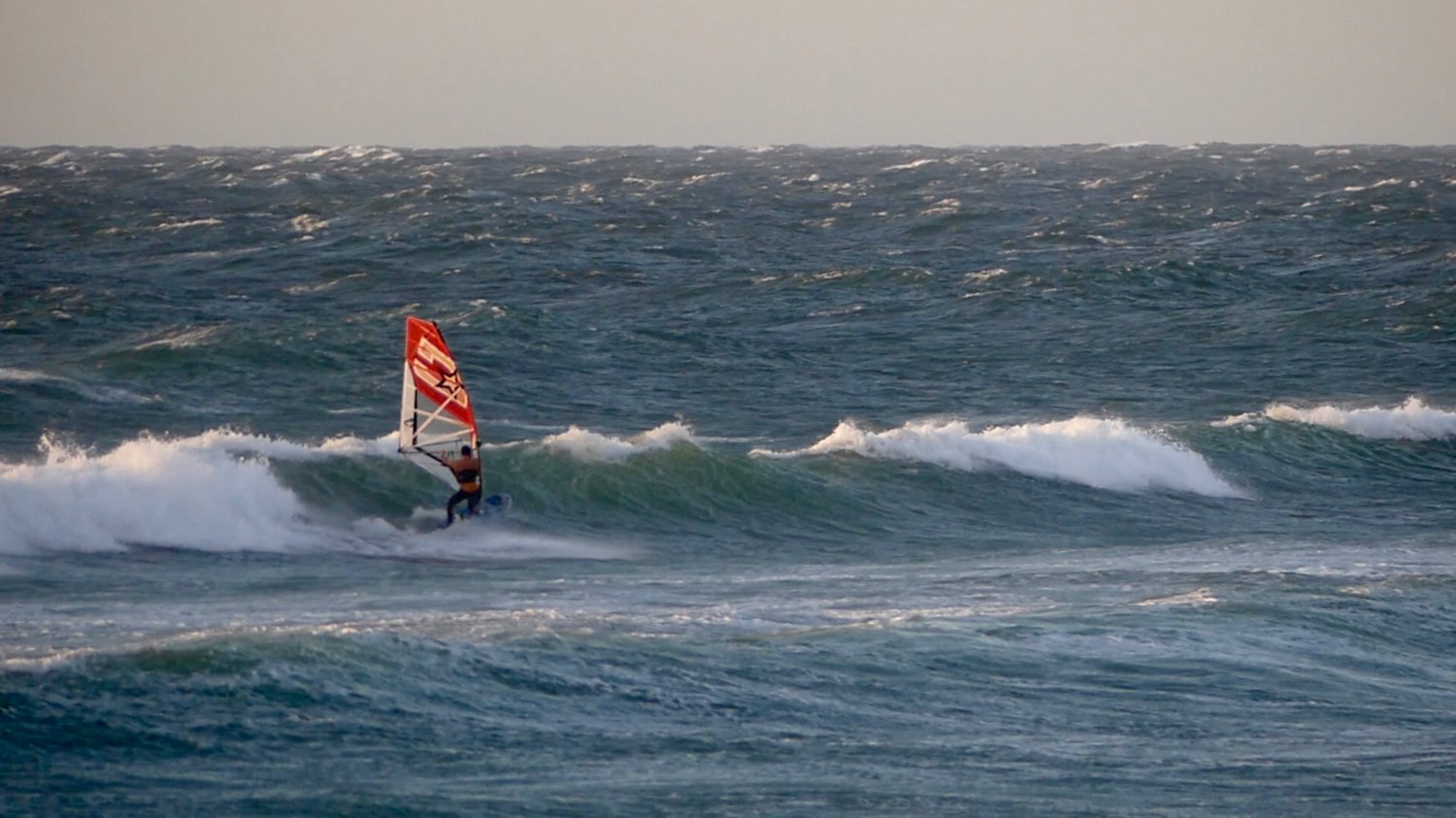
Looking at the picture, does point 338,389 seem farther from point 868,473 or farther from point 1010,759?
point 1010,759

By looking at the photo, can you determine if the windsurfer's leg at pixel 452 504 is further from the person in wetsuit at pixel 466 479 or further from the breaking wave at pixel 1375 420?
the breaking wave at pixel 1375 420

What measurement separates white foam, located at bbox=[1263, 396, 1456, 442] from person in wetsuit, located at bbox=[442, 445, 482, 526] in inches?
389

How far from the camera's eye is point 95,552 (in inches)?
481

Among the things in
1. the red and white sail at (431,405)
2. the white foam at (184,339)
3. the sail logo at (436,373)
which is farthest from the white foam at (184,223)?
the sail logo at (436,373)

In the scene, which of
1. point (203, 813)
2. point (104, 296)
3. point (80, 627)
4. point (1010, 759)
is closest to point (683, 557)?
point (80, 627)

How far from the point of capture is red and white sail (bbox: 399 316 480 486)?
12.7m

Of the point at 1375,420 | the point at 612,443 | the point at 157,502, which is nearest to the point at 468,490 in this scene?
the point at 157,502

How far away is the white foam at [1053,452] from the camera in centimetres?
1686

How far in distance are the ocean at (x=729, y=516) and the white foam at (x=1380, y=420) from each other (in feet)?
0.26

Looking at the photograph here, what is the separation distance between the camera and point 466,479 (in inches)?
529

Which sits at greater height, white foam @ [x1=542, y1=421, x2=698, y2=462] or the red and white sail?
the red and white sail

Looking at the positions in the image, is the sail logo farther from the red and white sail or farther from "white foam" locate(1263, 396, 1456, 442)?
"white foam" locate(1263, 396, 1456, 442)

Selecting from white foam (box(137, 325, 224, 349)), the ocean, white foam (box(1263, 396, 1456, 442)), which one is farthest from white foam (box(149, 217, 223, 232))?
white foam (box(1263, 396, 1456, 442))

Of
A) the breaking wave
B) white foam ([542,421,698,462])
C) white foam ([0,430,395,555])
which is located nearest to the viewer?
white foam ([0,430,395,555])
